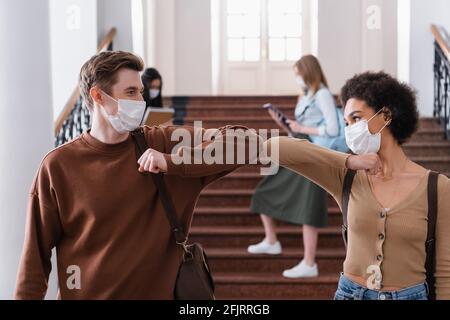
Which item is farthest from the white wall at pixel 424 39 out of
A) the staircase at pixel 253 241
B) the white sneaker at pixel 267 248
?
the white sneaker at pixel 267 248

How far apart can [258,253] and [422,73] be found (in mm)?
3538

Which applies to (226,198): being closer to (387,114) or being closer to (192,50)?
(387,114)

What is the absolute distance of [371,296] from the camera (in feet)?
7.29

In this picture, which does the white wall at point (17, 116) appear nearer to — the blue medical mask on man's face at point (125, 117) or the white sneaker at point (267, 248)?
the blue medical mask on man's face at point (125, 117)

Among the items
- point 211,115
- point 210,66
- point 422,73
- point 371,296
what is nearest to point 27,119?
point 371,296

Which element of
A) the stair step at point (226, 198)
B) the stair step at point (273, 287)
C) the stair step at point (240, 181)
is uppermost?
the stair step at point (240, 181)

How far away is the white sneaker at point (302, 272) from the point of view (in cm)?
546

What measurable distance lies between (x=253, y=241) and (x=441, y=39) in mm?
3092

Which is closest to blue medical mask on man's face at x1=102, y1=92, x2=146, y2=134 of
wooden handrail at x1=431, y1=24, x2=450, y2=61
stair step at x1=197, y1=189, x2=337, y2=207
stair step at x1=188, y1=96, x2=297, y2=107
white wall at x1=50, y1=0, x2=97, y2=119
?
stair step at x1=197, y1=189, x2=337, y2=207

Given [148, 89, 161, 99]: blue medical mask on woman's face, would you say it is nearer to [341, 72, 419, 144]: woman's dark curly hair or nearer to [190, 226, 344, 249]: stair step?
[190, 226, 344, 249]: stair step

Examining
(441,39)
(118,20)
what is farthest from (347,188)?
(118,20)

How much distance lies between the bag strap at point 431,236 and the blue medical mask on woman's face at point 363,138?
0.20 m

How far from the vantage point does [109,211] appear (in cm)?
205

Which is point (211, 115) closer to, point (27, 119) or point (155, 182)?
point (27, 119)
